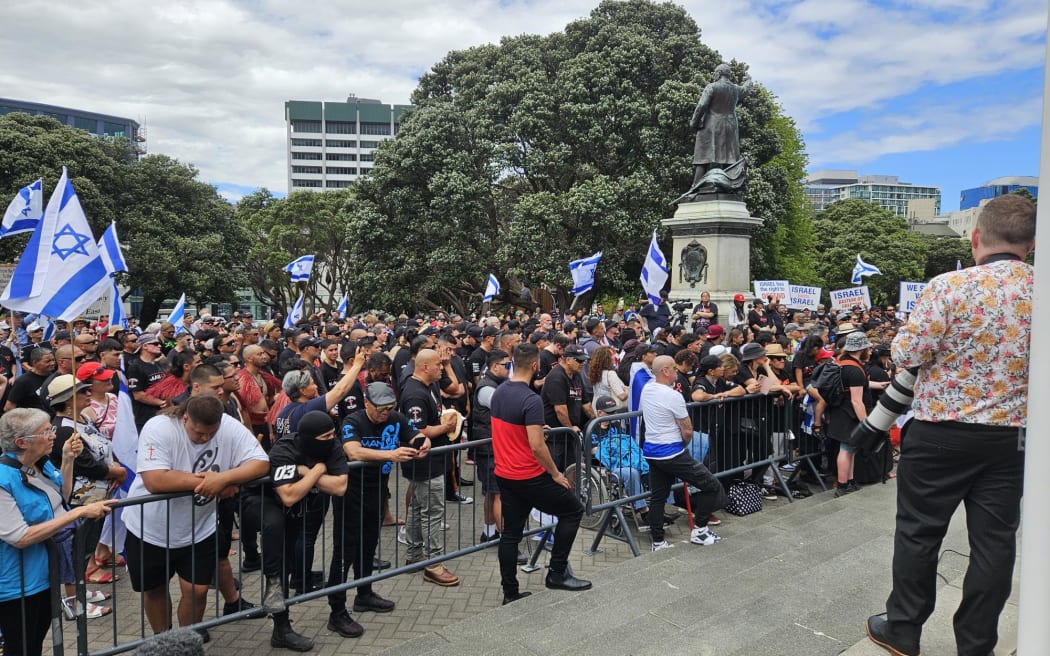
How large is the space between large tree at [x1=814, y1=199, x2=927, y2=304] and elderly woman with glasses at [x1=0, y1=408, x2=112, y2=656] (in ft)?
180

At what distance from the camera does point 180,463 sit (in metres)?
4.42

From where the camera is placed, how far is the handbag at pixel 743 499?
299 inches

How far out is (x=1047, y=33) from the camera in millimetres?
1957

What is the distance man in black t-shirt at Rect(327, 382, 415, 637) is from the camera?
516 centimetres

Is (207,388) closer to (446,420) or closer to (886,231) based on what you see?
(446,420)

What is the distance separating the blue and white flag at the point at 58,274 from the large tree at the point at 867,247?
53.8m

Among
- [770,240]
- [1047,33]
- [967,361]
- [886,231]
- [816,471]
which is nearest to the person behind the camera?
[1047,33]

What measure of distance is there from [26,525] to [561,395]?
460 centimetres

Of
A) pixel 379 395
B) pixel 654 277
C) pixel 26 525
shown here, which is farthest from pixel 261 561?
pixel 654 277

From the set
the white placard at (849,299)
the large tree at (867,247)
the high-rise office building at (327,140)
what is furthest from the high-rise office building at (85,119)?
the white placard at (849,299)

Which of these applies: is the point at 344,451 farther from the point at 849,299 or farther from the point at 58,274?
the point at 849,299

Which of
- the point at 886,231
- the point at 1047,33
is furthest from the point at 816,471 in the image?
the point at 886,231

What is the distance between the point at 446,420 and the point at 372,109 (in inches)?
5453

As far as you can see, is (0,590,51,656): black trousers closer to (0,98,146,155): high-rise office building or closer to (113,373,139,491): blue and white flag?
(113,373,139,491): blue and white flag
